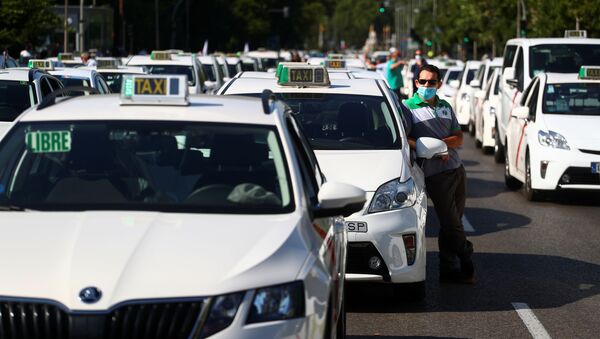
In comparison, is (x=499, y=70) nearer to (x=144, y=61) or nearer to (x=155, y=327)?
(x=144, y=61)

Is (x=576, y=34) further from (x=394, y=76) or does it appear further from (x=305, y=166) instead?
(x=305, y=166)

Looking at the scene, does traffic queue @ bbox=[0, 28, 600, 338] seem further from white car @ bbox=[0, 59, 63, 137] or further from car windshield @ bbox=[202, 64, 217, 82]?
car windshield @ bbox=[202, 64, 217, 82]

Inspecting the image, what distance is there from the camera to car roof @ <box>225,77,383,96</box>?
11.5 meters

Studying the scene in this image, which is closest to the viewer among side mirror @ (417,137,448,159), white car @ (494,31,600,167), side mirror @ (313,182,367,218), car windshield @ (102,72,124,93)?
Result: side mirror @ (313,182,367,218)

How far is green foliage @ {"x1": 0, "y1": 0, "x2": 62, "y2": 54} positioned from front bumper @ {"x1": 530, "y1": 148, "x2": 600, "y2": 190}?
30.5 m

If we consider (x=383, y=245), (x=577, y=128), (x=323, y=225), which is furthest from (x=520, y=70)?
(x=323, y=225)

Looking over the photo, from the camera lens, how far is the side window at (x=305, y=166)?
694 cm

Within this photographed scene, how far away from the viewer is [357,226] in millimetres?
9961

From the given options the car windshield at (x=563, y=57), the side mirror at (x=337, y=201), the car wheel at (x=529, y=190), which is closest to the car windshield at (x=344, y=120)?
the side mirror at (x=337, y=201)

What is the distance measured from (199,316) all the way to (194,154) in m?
1.66

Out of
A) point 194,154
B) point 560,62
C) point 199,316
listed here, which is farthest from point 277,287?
point 560,62

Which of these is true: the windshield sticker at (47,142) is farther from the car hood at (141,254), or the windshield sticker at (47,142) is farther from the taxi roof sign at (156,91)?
the car hood at (141,254)

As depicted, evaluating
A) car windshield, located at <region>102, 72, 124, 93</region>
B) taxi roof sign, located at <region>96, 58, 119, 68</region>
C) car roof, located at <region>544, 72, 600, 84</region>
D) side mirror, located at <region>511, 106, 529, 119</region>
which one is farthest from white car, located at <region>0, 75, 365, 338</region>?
taxi roof sign, located at <region>96, 58, 119, 68</region>

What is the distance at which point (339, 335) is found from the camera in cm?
788
